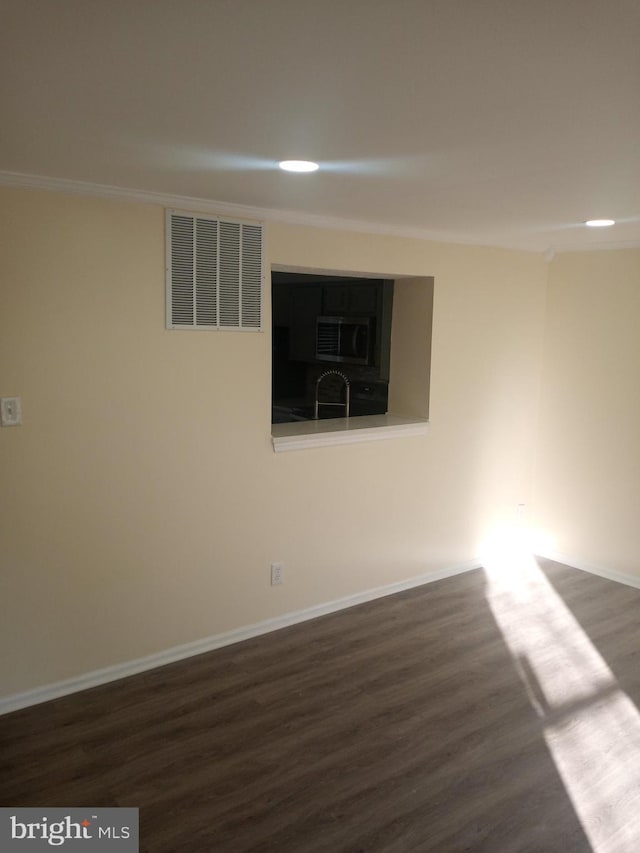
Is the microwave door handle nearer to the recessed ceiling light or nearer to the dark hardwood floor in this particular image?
Result: the dark hardwood floor

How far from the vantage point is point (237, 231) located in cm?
321

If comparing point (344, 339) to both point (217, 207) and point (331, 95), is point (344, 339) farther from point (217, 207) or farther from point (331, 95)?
point (331, 95)

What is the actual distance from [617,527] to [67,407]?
3529mm

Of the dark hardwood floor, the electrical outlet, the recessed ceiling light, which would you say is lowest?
the dark hardwood floor

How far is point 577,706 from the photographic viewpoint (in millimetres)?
2975

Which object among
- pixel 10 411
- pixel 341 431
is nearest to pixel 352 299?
pixel 341 431

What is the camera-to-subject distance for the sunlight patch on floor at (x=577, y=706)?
2352 millimetres

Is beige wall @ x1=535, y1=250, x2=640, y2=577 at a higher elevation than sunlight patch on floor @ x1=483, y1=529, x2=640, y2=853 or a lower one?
higher

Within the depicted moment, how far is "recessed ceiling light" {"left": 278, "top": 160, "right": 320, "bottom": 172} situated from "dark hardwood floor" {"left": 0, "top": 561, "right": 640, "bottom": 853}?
87.2 inches

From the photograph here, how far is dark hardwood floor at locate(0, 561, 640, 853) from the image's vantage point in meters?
2.26

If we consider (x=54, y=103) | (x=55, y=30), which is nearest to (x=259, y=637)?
(x=54, y=103)

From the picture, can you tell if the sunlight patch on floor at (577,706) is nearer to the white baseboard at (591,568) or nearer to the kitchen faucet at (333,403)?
the white baseboard at (591,568)

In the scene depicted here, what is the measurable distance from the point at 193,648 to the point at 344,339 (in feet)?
6.74

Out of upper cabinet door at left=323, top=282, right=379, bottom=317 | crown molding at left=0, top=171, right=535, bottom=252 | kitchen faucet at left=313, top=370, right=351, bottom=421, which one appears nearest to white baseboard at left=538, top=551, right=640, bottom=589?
kitchen faucet at left=313, top=370, right=351, bottom=421
